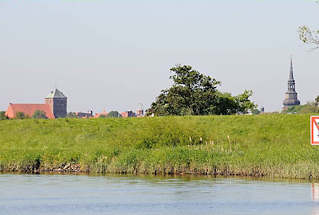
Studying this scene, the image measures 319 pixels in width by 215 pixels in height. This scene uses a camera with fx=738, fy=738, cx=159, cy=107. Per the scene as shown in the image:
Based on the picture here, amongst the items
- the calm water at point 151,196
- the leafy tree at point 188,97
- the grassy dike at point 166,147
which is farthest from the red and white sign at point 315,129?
the leafy tree at point 188,97

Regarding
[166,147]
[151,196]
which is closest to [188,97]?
[166,147]

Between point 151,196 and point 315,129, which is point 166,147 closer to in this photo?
point 315,129

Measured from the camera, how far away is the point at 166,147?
39375 mm

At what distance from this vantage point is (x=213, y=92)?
266 feet

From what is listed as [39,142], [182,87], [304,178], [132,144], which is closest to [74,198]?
[304,178]

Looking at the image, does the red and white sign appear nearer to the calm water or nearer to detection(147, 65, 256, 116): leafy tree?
the calm water

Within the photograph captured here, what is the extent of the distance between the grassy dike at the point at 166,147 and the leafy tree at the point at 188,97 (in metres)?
19.3

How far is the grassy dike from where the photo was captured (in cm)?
3525

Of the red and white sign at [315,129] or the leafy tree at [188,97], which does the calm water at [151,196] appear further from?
the leafy tree at [188,97]

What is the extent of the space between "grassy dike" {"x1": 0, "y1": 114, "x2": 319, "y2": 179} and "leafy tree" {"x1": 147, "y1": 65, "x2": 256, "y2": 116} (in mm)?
19322

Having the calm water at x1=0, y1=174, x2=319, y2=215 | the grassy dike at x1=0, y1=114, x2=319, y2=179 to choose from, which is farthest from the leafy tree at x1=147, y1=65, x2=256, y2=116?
the calm water at x1=0, y1=174, x2=319, y2=215

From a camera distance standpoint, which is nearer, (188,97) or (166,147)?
(166,147)

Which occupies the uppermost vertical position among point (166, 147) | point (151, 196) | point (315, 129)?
point (315, 129)

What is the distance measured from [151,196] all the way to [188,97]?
51.3 metres
